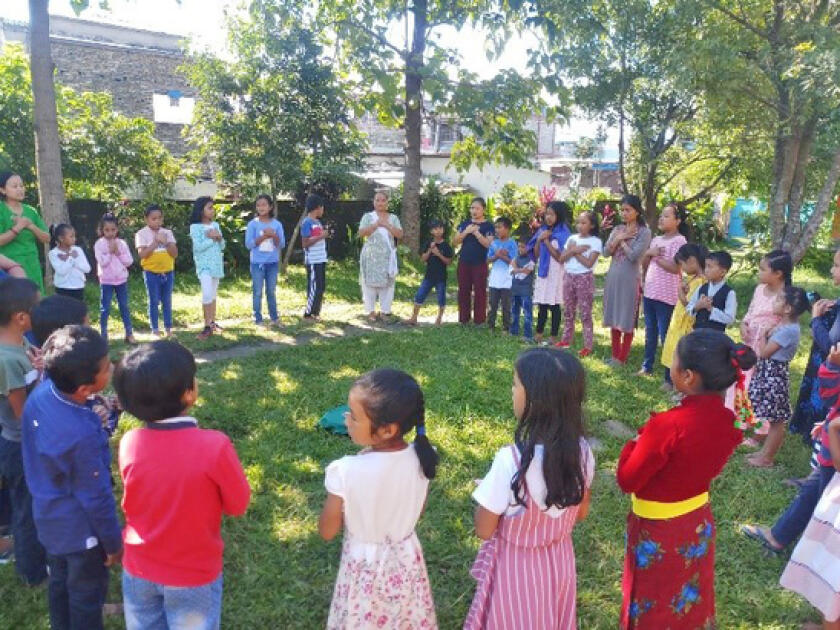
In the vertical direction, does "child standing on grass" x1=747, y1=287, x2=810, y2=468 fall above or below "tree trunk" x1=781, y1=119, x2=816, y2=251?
below

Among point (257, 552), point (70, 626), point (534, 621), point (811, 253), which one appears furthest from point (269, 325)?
point (811, 253)

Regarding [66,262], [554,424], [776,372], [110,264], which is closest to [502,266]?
[776,372]

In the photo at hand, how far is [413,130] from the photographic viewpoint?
41.8 ft

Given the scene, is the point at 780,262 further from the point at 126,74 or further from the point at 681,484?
the point at 126,74

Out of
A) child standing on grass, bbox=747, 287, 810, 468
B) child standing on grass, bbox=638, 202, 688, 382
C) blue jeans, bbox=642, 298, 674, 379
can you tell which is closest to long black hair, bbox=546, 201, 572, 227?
child standing on grass, bbox=638, 202, 688, 382

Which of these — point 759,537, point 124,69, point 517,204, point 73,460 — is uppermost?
point 124,69

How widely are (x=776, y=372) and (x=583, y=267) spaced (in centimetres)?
266

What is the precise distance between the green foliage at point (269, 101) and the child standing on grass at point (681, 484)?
31.3 feet

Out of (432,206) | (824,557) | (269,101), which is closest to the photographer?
(824,557)

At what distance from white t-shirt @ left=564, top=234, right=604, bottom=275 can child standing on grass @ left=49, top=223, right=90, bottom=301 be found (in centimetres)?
477

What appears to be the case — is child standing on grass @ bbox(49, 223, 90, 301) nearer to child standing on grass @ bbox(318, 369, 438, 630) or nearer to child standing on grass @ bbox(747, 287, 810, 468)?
child standing on grass @ bbox(318, 369, 438, 630)

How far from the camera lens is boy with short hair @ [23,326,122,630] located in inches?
87.4

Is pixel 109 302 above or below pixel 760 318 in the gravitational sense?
below

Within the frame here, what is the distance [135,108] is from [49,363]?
22936 mm
